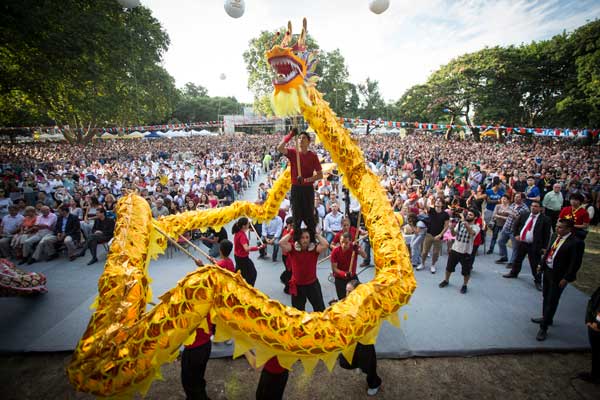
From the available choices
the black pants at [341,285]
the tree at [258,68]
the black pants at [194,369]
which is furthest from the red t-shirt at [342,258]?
the tree at [258,68]

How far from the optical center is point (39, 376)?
4.01 m

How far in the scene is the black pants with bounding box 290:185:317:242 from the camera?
4109mm

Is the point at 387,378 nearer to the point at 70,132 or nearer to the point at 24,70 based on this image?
the point at 24,70

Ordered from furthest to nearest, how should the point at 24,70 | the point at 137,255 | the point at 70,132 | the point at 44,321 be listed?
the point at 70,132, the point at 24,70, the point at 44,321, the point at 137,255

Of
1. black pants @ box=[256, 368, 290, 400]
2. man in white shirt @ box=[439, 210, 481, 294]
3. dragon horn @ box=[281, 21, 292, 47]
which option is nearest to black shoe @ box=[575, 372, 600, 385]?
man in white shirt @ box=[439, 210, 481, 294]

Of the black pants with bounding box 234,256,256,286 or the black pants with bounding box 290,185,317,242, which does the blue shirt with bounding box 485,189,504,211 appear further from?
the black pants with bounding box 234,256,256,286

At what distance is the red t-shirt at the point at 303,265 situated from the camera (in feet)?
13.1

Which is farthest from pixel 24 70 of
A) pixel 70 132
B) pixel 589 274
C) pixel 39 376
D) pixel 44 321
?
pixel 70 132

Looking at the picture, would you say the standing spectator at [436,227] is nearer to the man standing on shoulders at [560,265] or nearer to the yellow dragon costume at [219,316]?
the man standing on shoulders at [560,265]

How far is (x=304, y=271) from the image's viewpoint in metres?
4.00

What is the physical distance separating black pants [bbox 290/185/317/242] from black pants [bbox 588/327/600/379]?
3.80 metres

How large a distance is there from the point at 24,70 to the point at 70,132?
27996 mm

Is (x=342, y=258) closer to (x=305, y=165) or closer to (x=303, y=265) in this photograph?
(x=303, y=265)

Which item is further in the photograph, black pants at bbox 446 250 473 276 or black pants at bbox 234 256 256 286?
black pants at bbox 446 250 473 276
